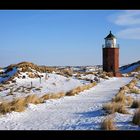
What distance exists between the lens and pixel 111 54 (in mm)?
39188

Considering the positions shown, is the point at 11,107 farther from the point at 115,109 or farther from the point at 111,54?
the point at 111,54

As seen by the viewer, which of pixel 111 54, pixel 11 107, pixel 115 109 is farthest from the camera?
pixel 111 54

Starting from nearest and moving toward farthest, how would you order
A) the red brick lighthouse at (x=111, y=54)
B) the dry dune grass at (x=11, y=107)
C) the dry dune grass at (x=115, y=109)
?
the dry dune grass at (x=115, y=109) < the dry dune grass at (x=11, y=107) < the red brick lighthouse at (x=111, y=54)

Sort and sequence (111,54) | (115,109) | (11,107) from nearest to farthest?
1. (115,109)
2. (11,107)
3. (111,54)

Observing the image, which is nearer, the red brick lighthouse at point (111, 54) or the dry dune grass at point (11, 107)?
the dry dune grass at point (11, 107)

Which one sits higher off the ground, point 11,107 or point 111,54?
point 111,54

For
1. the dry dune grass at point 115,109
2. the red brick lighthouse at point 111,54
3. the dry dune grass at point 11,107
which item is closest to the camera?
the dry dune grass at point 115,109

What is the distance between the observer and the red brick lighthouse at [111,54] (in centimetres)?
3897

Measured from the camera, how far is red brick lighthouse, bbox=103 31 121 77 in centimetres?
3897

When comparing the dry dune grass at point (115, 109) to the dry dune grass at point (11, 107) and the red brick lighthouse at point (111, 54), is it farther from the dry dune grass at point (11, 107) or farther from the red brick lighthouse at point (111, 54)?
the red brick lighthouse at point (111, 54)

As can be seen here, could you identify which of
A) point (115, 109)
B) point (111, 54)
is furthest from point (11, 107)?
point (111, 54)

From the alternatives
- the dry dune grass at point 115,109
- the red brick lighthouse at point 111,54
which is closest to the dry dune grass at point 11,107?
the dry dune grass at point 115,109
